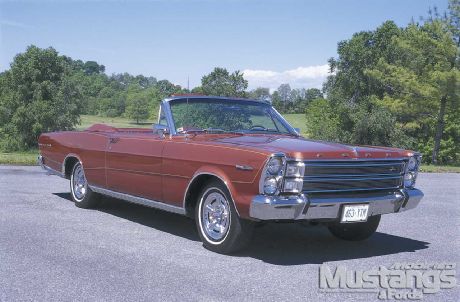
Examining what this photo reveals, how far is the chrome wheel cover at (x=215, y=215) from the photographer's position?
529 centimetres

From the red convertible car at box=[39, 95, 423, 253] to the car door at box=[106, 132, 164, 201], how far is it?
13 mm

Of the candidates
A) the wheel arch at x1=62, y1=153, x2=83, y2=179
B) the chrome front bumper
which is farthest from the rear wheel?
the chrome front bumper

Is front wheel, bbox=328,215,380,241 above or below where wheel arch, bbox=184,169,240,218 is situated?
below

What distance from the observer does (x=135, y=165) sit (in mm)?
6469

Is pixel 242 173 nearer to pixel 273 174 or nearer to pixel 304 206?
pixel 273 174

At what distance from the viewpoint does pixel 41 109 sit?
47656 millimetres

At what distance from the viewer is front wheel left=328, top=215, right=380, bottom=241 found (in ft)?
19.8

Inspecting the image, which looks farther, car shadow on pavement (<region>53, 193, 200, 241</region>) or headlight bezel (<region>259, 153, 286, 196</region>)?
car shadow on pavement (<region>53, 193, 200, 241</region>)

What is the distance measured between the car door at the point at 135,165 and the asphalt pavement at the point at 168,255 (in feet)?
1.62

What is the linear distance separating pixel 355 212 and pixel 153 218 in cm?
315

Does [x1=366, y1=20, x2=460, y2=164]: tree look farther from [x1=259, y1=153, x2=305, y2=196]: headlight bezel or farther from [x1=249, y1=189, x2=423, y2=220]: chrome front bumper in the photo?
[x1=259, y1=153, x2=305, y2=196]: headlight bezel

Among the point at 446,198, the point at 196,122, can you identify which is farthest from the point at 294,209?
the point at 446,198

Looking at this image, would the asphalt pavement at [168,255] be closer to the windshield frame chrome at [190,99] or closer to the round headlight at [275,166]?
the round headlight at [275,166]

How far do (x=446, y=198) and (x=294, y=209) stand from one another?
7038mm
